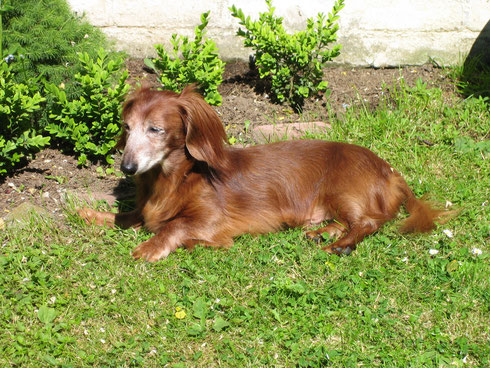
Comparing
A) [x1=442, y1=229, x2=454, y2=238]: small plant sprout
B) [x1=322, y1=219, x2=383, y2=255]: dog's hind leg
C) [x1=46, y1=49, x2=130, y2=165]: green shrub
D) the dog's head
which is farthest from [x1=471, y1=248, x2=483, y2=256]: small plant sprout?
[x1=46, y1=49, x2=130, y2=165]: green shrub

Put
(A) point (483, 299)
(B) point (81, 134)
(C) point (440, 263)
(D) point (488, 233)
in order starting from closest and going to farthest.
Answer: (A) point (483, 299) < (C) point (440, 263) < (D) point (488, 233) < (B) point (81, 134)

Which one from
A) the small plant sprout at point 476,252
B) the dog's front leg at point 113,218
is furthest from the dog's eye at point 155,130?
the small plant sprout at point 476,252

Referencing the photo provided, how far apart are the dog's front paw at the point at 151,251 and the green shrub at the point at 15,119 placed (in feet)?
3.81

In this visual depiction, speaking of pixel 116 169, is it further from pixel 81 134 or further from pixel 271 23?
pixel 271 23

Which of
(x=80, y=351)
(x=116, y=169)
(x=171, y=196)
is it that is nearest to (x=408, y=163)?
(x=171, y=196)

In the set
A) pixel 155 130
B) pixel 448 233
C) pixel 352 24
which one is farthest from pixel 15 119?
pixel 352 24

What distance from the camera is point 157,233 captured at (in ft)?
11.6

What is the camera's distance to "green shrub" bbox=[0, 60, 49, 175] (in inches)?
149

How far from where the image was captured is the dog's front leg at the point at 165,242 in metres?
3.35

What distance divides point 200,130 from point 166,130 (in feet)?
0.68

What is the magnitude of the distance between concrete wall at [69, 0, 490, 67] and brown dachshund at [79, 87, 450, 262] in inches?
75.5

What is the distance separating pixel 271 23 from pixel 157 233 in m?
2.22

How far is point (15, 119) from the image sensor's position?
396cm

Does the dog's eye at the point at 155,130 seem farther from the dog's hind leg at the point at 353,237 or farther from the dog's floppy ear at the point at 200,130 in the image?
the dog's hind leg at the point at 353,237
